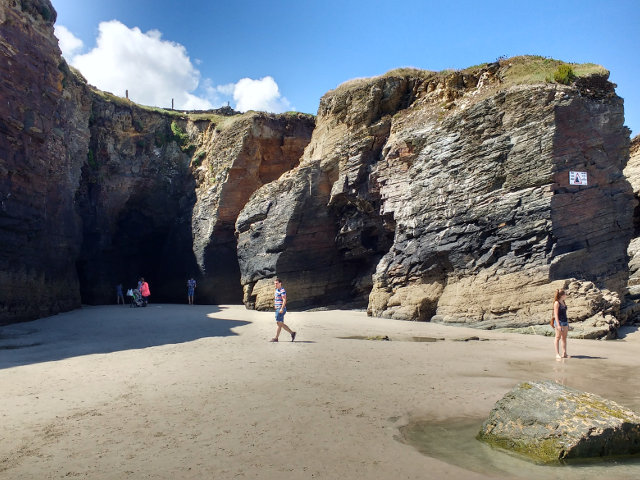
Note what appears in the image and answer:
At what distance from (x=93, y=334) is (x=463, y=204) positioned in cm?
1258

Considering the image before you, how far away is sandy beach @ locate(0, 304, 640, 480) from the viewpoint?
3912 millimetres

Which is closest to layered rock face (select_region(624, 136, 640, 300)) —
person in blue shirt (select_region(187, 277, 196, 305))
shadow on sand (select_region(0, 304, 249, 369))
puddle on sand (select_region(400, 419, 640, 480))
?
puddle on sand (select_region(400, 419, 640, 480))

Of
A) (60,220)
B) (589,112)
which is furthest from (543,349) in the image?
(60,220)

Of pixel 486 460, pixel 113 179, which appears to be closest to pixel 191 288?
pixel 113 179

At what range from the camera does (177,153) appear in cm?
3089

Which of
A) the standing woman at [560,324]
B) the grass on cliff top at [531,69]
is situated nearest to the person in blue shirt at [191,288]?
the grass on cliff top at [531,69]

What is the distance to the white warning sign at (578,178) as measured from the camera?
13.5 meters

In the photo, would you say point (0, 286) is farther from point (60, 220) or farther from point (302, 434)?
point (302, 434)

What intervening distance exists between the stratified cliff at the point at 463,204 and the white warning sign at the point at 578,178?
205 millimetres

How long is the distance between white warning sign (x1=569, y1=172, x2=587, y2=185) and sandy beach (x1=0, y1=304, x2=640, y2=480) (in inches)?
177

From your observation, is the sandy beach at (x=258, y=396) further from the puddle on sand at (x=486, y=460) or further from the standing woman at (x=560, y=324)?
the standing woman at (x=560, y=324)

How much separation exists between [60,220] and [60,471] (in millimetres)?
18552

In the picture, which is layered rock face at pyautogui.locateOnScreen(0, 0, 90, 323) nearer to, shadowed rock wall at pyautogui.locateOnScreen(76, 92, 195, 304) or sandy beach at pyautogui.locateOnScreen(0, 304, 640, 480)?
sandy beach at pyautogui.locateOnScreen(0, 304, 640, 480)

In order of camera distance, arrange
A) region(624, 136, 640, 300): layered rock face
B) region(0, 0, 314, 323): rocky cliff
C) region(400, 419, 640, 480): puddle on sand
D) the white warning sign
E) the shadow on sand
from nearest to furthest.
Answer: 1. region(400, 419, 640, 480): puddle on sand
2. the shadow on sand
3. the white warning sign
4. region(624, 136, 640, 300): layered rock face
5. region(0, 0, 314, 323): rocky cliff
